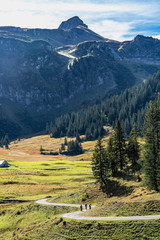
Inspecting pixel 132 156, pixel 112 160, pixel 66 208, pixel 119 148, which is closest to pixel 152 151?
pixel 112 160

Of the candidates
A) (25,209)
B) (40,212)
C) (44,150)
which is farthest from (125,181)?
(44,150)

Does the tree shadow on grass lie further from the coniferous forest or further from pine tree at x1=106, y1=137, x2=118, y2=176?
pine tree at x1=106, y1=137, x2=118, y2=176

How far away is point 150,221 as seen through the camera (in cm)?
2709

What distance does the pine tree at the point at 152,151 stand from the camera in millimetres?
40062

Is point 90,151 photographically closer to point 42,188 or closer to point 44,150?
point 44,150

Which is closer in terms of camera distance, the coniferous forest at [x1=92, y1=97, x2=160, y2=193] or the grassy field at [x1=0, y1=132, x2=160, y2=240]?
the grassy field at [x1=0, y1=132, x2=160, y2=240]

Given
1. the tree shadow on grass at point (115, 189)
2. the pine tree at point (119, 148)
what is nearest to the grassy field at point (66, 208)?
the tree shadow on grass at point (115, 189)

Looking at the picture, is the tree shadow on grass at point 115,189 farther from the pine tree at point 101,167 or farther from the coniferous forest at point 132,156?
the pine tree at point 101,167

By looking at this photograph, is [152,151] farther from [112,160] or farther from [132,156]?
[132,156]

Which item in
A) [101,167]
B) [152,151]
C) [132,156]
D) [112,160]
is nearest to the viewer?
[152,151]

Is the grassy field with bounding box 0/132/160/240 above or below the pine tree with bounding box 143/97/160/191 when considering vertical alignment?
below

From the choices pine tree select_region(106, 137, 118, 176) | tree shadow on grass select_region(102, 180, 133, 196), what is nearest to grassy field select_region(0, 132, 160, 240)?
tree shadow on grass select_region(102, 180, 133, 196)

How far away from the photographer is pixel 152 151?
140 ft

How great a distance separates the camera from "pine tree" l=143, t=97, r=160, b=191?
40062 millimetres
